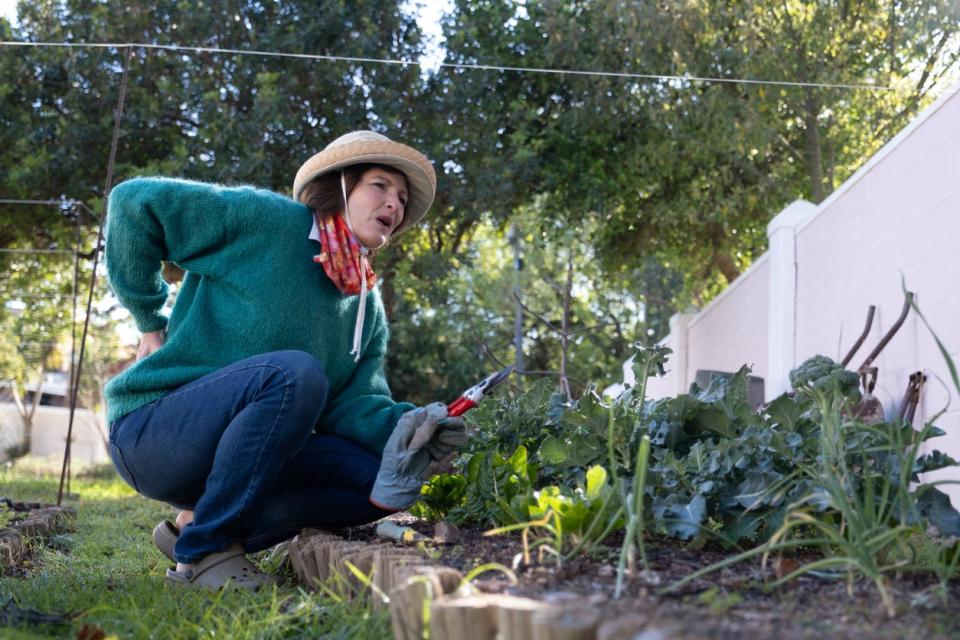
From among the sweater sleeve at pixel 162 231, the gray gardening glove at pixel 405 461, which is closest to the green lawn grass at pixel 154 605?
the gray gardening glove at pixel 405 461

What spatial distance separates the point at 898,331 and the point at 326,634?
148 inches

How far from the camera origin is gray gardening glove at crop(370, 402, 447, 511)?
269 cm

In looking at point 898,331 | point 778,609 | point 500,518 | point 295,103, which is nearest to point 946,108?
point 898,331

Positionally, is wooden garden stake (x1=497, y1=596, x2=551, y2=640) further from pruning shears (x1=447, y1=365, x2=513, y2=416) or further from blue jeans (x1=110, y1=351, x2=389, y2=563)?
pruning shears (x1=447, y1=365, x2=513, y2=416)

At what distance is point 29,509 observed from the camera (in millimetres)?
4520

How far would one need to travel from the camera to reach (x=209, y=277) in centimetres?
269

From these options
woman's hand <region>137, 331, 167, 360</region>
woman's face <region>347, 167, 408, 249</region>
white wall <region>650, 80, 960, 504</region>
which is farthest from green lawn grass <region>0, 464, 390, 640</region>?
white wall <region>650, 80, 960, 504</region>

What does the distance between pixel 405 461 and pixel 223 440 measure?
1.62 ft

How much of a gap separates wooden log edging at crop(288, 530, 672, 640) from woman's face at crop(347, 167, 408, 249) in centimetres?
88

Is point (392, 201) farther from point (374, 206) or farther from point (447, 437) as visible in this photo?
point (447, 437)

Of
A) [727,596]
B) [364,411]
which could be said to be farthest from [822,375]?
[727,596]

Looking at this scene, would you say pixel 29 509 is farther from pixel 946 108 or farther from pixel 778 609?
pixel 946 108

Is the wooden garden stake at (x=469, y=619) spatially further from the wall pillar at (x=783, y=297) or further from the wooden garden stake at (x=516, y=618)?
the wall pillar at (x=783, y=297)

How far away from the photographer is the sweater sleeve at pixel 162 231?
2.62 metres
